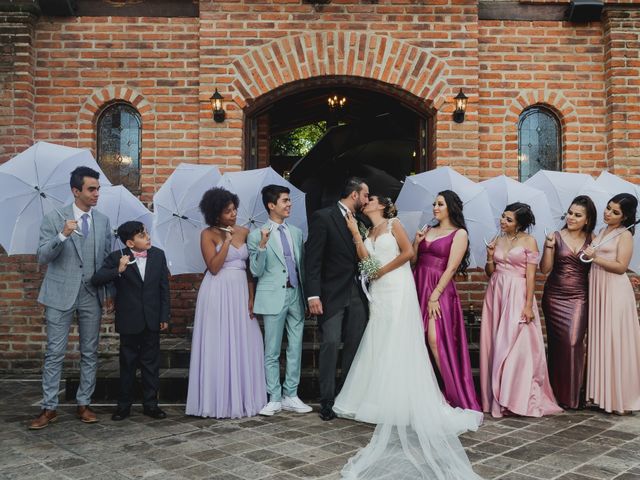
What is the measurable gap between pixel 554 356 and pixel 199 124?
432 centimetres

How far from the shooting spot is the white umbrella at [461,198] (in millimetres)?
4941

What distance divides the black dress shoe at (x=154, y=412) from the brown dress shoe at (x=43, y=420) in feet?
2.31

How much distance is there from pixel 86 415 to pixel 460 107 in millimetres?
4741

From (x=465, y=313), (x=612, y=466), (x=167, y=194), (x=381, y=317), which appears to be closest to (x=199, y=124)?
(x=167, y=194)

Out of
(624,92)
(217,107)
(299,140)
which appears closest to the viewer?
(217,107)

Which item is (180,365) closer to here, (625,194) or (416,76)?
(416,76)

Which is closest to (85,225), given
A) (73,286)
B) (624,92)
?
(73,286)

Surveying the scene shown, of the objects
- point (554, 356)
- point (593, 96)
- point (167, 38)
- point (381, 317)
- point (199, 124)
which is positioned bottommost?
point (554, 356)

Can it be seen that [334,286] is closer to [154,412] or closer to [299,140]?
[154,412]

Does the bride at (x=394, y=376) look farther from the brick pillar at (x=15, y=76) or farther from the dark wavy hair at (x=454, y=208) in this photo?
the brick pillar at (x=15, y=76)

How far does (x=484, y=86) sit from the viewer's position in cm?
650

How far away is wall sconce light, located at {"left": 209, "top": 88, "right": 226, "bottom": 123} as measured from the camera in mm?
6168

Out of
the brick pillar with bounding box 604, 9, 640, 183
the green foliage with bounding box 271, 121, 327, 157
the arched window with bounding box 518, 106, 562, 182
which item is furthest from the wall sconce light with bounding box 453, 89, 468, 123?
the green foliage with bounding box 271, 121, 327, 157

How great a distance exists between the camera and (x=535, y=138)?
6.63 meters
